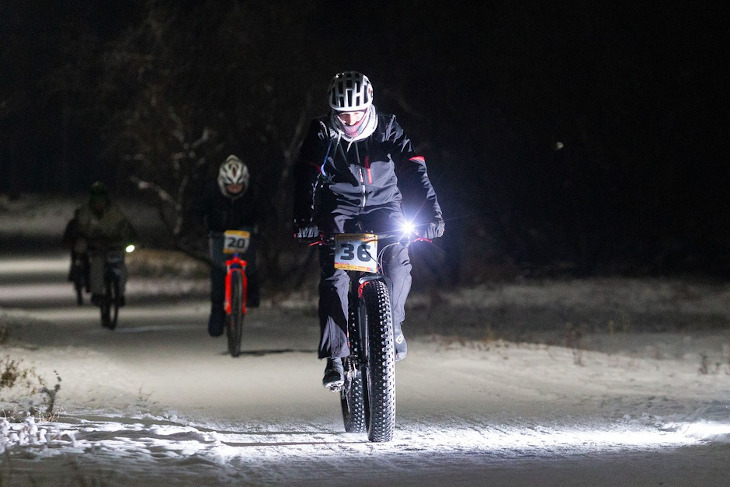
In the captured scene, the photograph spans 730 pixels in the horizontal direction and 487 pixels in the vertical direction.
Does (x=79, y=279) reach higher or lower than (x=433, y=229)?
lower

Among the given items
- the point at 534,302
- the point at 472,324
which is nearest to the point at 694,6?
the point at 534,302

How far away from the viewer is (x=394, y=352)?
27.5 feet

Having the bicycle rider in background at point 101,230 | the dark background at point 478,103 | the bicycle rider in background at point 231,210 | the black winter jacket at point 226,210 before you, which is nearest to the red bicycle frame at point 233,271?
the bicycle rider in background at point 231,210

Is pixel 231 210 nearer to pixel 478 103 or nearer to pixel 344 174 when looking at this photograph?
pixel 344 174

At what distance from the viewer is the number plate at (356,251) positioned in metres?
8.43

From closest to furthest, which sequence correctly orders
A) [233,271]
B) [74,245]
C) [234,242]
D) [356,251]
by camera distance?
[356,251]
[233,271]
[234,242]
[74,245]

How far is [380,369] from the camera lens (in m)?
8.23

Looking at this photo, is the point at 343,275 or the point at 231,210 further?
the point at 231,210

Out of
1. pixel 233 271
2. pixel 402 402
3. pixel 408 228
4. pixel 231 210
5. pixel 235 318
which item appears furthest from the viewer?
pixel 231 210

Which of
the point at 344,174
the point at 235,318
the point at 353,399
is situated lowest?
the point at 353,399

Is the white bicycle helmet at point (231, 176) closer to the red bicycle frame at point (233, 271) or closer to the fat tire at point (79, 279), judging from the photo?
the red bicycle frame at point (233, 271)

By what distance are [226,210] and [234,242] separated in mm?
503

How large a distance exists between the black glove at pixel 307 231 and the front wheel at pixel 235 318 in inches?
234

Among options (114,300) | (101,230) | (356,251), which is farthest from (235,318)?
(356,251)
